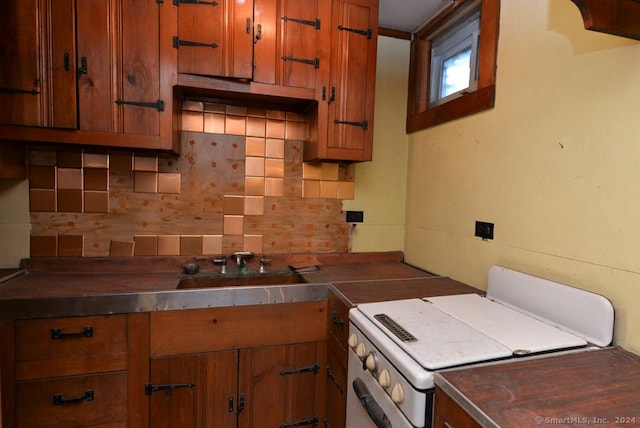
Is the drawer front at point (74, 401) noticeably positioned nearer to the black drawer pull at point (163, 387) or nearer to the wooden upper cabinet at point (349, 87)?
the black drawer pull at point (163, 387)

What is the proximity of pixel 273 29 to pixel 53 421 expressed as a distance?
2.00 meters

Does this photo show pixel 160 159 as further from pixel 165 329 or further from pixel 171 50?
pixel 165 329

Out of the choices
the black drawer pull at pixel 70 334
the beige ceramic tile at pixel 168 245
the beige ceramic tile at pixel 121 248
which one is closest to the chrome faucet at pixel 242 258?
the beige ceramic tile at pixel 168 245

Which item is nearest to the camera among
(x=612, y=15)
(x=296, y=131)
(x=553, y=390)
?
(x=553, y=390)

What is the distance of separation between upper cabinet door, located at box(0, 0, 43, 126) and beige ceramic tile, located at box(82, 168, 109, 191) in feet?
1.16

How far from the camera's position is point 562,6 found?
1.16m

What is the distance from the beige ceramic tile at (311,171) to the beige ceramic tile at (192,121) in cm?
65

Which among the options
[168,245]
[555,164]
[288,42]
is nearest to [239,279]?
[168,245]

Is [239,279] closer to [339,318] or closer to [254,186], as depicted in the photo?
[254,186]

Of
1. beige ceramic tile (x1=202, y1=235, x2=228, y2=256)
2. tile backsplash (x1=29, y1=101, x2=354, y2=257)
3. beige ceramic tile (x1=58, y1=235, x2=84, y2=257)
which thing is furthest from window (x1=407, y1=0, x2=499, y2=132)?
beige ceramic tile (x1=58, y1=235, x2=84, y2=257)

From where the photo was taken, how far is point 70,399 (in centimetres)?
128

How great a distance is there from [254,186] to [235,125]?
378 millimetres

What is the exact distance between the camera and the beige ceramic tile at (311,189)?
2014 mm

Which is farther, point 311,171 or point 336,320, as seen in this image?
point 311,171
